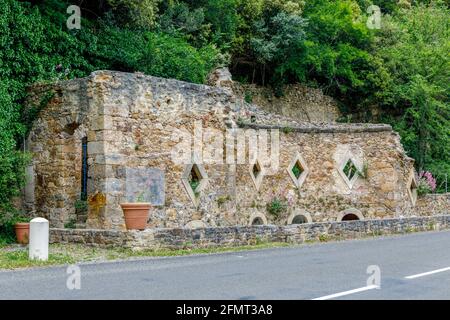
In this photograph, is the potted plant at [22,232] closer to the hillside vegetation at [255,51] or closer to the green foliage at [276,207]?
the hillside vegetation at [255,51]

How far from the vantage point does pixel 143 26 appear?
21.1 meters

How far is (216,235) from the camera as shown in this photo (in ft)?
45.9

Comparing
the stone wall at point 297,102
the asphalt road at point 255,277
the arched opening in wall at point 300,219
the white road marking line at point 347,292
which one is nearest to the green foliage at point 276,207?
the arched opening in wall at point 300,219

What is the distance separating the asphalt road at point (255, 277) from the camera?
759cm

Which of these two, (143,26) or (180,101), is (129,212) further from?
(143,26)

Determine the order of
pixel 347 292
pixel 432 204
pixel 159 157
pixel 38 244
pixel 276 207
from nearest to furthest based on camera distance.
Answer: pixel 347 292 < pixel 38 244 < pixel 159 157 < pixel 276 207 < pixel 432 204

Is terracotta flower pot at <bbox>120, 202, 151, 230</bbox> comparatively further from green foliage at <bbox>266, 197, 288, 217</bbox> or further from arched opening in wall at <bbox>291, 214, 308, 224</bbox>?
arched opening in wall at <bbox>291, 214, 308, 224</bbox>

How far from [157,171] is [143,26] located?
690 cm

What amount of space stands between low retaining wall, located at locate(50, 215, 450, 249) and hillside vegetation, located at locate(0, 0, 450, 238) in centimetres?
310

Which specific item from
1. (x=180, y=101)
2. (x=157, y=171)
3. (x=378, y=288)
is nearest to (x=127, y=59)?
(x=180, y=101)

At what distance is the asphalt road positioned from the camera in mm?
7586

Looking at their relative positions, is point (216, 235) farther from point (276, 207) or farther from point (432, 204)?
point (432, 204)

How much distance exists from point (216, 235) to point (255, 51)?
1636cm

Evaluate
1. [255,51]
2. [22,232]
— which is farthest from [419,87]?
[22,232]
